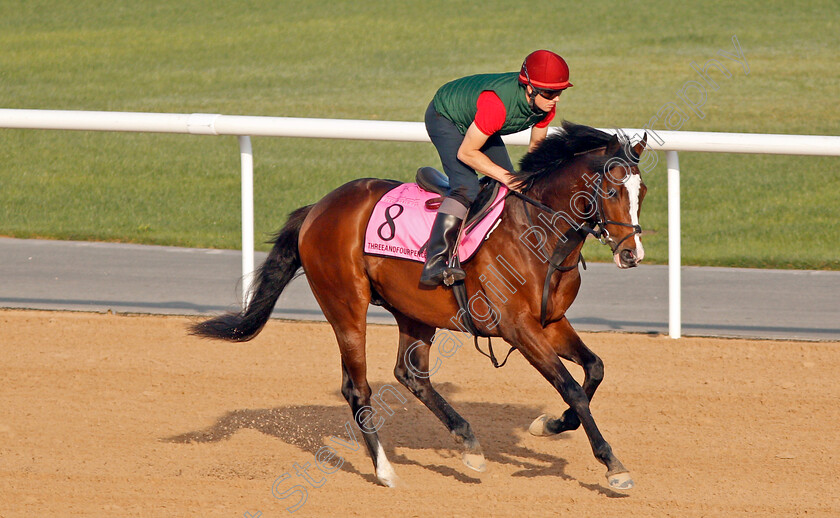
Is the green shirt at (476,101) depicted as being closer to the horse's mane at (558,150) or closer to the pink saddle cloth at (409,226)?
the horse's mane at (558,150)

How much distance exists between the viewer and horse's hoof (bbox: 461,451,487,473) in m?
4.91

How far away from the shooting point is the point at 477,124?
4.74 m

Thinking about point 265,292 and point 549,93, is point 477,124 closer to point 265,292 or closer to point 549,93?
point 549,93

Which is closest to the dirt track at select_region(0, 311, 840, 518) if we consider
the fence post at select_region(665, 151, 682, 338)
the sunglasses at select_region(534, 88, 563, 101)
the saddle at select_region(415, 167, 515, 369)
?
the fence post at select_region(665, 151, 682, 338)

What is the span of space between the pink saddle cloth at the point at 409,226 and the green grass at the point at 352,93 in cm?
505

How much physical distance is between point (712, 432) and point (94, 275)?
5462 millimetres

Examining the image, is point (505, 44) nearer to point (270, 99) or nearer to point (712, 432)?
point (270, 99)

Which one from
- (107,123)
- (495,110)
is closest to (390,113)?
(107,123)

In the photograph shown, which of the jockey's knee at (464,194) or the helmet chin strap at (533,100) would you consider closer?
the helmet chin strap at (533,100)

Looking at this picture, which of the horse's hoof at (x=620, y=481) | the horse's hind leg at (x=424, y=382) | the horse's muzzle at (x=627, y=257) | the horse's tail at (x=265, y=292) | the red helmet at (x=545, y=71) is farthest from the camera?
the horse's tail at (x=265, y=292)

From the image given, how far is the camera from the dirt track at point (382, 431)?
4641mm

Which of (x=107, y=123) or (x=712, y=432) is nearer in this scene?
(x=712, y=432)

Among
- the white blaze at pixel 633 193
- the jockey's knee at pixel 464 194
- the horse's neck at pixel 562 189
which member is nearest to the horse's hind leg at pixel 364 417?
the jockey's knee at pixel 464 194

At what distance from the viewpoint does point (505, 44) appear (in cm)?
2084
